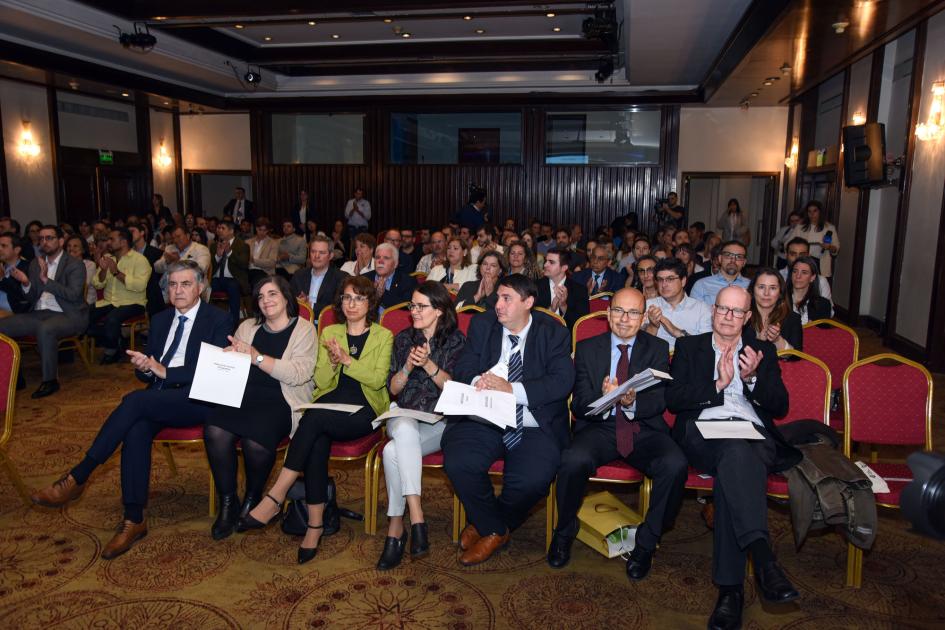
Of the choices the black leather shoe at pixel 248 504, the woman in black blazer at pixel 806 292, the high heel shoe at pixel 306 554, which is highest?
the woman in black blazer at pixel 806 292

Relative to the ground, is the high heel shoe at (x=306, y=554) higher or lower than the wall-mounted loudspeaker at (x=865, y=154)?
lower

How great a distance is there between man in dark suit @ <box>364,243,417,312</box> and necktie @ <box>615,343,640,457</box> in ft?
8.56

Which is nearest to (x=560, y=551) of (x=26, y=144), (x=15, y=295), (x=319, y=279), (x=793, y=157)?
(x=319, y=279)

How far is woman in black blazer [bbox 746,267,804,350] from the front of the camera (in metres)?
4.07

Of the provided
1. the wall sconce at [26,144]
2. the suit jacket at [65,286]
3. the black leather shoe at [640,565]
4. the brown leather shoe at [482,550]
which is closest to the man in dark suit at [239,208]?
the wall sconce at [26,144]

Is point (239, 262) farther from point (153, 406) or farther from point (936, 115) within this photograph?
point (936, 115)

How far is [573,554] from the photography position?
3424mm

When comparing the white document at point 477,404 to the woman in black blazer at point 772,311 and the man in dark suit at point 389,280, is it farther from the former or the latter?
the man in dark suit at point 389,280

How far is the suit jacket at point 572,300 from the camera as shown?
210 inches

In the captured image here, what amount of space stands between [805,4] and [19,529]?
746 cm

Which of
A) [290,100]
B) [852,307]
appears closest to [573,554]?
[852,307]

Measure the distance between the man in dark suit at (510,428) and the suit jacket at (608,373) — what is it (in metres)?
0.08

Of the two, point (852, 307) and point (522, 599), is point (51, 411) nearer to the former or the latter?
point (522, 599)

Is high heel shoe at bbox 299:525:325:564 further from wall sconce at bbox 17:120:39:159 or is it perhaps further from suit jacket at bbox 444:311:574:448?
wall sconce at bbox 17:120:39:159
